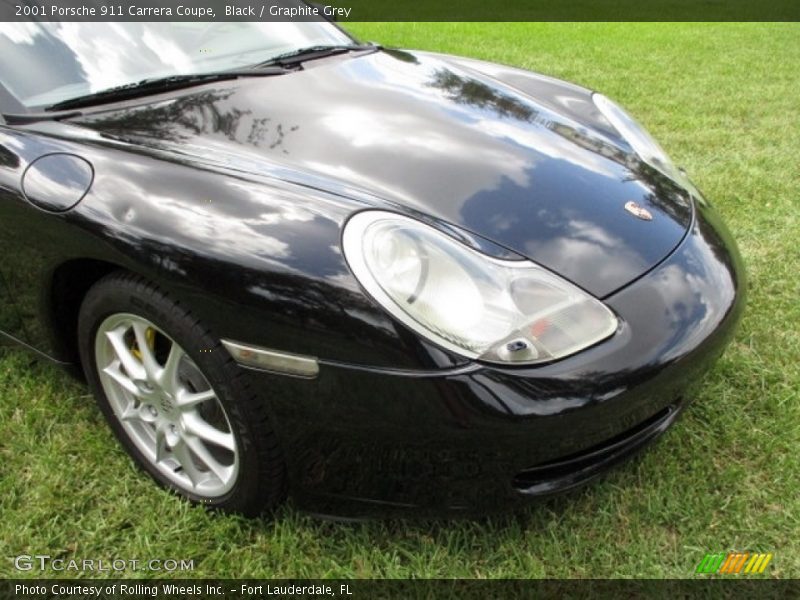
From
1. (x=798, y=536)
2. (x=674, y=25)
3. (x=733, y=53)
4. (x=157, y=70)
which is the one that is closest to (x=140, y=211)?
(x=157, y=70)

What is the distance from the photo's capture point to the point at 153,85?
7.12 feet

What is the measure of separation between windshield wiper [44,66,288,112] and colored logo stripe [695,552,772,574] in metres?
1.91

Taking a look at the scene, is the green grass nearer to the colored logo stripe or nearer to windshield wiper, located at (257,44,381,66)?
the colored logo stripe

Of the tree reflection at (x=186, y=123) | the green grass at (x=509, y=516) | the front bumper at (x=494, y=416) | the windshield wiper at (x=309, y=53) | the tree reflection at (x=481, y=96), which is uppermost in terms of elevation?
the tree reflection at (x=481, y=96)

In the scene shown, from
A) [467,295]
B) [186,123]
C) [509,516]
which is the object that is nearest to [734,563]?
[509,516]

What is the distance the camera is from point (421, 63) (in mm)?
2730

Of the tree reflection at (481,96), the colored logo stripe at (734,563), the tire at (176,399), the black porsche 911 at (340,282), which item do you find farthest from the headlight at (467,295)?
the tree reflection at (481,96)

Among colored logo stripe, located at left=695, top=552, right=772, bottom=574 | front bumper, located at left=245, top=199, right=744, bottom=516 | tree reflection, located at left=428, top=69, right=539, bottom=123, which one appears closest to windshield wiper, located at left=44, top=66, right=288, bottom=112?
tree reflection, located at left=428, top=69, right=539, bottom=123

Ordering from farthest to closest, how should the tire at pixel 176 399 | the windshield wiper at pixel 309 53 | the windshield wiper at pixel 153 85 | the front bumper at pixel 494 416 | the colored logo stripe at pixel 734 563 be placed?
the windshield wiper at pixel 309 53 → the windshield wiper at pixel 153 85 → the colored logo stripe at pixel 734 563 → the tire at pixel 176 399 → the front bumper at pixel 494 416

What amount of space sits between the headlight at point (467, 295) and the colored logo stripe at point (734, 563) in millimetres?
657

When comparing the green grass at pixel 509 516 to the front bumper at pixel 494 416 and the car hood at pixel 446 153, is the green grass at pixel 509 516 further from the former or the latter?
the car hood at pixel 446 153

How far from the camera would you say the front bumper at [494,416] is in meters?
1.44

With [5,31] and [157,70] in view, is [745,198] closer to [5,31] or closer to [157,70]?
[157,70]

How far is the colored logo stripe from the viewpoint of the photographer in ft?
5.58
